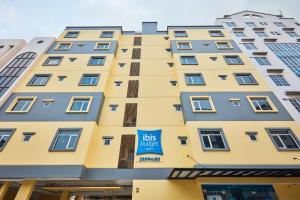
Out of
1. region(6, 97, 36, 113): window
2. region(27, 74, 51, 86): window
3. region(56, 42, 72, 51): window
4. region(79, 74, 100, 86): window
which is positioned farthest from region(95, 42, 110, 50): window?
region(6, 97, 36, 113): window

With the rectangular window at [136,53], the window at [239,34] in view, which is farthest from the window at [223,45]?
the rectangular window at [136,53]

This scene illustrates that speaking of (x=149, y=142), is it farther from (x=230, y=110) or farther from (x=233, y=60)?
(x=233, y=60)

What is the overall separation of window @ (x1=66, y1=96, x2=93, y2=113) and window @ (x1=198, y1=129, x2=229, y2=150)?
1045 cm

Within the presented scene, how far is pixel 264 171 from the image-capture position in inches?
440

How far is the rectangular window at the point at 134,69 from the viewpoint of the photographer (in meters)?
21.1

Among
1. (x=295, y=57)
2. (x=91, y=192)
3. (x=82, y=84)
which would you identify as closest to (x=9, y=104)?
(x=82, y=84)

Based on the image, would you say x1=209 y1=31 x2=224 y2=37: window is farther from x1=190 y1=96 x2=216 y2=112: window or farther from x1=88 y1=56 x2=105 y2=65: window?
x1=88 y1=56 x2=105 y2=65: window

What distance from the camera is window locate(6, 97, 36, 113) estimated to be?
15875 millimetres

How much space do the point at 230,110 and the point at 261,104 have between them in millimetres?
3260

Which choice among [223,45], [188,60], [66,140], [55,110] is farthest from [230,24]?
[66,140]

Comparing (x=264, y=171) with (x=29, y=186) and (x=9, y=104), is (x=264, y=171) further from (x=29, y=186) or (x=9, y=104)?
(x=9, y=104)

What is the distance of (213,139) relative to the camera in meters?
13.7

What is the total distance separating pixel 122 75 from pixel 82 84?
4.73 m

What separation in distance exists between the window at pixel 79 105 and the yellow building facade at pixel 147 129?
0.10 metres
